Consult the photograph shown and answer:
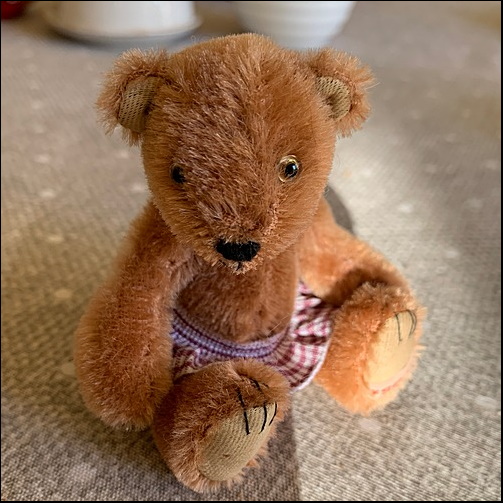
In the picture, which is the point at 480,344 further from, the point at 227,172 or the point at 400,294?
the point at 227,172

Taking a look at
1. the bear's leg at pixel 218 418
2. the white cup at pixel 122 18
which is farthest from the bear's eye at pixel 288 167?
the white cup at pixel 122 18

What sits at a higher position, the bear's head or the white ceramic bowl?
the bear's head

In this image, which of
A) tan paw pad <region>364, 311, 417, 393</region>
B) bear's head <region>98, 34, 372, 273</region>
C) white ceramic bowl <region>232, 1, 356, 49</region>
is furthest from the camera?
white ceramic bowl <region>232, 1, 356, 49</region>

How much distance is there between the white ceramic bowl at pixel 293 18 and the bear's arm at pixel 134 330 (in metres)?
0.68

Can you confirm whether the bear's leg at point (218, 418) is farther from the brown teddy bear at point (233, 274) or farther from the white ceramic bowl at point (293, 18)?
the white ceramic bowl at point (293, 18)

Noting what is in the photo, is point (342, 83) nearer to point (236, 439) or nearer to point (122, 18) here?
point (236, 439)

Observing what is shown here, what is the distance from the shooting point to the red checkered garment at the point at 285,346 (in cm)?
37

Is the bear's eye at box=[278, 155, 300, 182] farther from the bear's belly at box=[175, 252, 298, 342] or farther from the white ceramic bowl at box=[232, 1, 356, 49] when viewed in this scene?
the white ceramic bowl at box=[232, 1, 356, 49]

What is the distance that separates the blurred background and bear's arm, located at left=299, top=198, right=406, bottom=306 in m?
0.08

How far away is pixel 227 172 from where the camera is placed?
0.89 feet

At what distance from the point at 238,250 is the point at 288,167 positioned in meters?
0.05

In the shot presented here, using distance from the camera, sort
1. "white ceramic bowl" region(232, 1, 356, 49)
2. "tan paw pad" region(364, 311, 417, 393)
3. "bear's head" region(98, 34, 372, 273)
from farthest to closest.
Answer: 1. "white ceramic bowl" region(232, 1, 356, 49)
2. "tan paw pad" region(364, 311, 417, 393)
3. "bear's head" region(98, 34, 372, 273)

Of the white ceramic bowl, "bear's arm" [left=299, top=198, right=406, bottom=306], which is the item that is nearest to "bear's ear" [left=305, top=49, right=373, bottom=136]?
"bear's arm" [left=299, top=198, right=406, bottom=306]

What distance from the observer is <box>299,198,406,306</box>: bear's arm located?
422 mm
